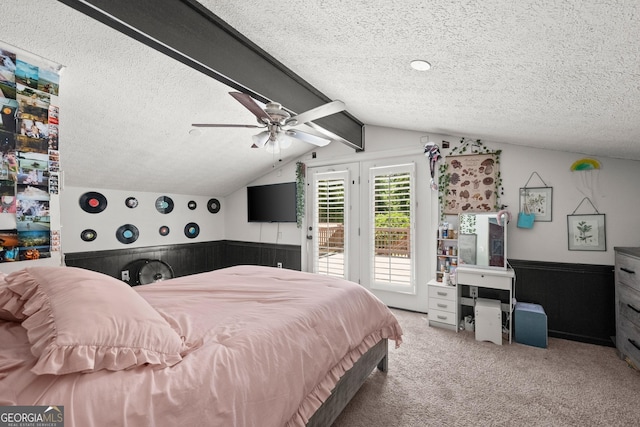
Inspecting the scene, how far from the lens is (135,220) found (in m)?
4.60

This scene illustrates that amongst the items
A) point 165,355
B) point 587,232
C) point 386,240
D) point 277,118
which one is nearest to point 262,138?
point 277,118

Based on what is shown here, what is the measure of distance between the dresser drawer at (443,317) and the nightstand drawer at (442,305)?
0.04 m

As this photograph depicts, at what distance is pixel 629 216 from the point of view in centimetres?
288

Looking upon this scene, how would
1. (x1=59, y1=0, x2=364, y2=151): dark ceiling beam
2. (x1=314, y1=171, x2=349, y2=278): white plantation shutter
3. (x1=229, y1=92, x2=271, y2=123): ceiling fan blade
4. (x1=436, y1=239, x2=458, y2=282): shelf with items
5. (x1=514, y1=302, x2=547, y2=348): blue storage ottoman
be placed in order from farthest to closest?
(x1=314, y1=171, x2=349, y2=278): white plantation shutter
(x1=436, y1=239, x2=458, y2=282): shelf with items
(x1=514, y1=302, x2=547, y2=348): blue storage ottoman
(x1=229, y1=92, x2=271, y2=123): ceiling fan blade
(x1=59, y1=0, x2=364, y2=151): dark ceiling beam

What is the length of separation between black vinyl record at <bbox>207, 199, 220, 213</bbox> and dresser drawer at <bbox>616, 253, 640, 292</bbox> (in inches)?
231

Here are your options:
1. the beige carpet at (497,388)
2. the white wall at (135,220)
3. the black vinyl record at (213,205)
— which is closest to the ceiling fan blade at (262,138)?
the beige carpet at (497,388)

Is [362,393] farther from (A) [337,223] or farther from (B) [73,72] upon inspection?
(B) [73,72]

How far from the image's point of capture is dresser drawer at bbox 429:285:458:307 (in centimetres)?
331

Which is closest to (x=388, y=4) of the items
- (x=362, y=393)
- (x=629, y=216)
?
(x=362, y=393)

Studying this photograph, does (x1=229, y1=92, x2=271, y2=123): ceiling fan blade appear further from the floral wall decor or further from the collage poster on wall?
the floral wall decor

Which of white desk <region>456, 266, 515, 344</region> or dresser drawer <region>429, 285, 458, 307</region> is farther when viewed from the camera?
dresser drawer <region>429, 285, 458, 307</region>

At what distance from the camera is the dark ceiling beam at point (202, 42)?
147cm

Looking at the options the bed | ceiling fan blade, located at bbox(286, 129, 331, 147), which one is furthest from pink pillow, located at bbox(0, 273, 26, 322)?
ceiling fan blade, located at bbox(286, 129, 331, 147)

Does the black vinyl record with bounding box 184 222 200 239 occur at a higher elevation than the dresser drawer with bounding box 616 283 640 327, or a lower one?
higher
